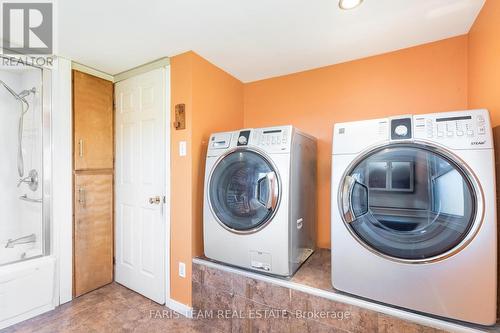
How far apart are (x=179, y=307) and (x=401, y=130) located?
2032mm

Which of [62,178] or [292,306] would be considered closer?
[292,306]

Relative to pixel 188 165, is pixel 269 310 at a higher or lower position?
lower

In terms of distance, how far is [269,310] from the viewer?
1.44 metres

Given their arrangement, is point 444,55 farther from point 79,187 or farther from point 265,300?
point 79,187

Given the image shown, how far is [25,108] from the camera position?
2.02m

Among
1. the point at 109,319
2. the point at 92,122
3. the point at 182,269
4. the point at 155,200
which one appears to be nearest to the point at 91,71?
the point at 92,122

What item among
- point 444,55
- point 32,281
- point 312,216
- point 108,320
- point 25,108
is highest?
point 444,55

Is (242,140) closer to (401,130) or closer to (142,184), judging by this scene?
(401,130)

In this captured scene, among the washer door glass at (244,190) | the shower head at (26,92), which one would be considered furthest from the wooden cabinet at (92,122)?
the washer door glass at (244,190)

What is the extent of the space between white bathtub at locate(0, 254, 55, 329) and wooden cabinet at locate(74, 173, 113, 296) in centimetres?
21

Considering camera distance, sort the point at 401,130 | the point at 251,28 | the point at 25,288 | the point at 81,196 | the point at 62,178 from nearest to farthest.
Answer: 1. the point at 401,130
2. the point at 251,28
3. the point at 25,288
4. the point at 62,178
5. the point at 81,196

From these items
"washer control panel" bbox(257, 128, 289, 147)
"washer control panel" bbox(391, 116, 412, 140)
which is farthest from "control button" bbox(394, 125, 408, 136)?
"washer control panel" bbox(257, 128, 289, 147)

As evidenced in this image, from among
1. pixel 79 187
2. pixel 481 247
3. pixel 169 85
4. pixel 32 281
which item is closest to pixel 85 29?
pixel 169 85

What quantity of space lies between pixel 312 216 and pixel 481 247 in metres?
1.04
